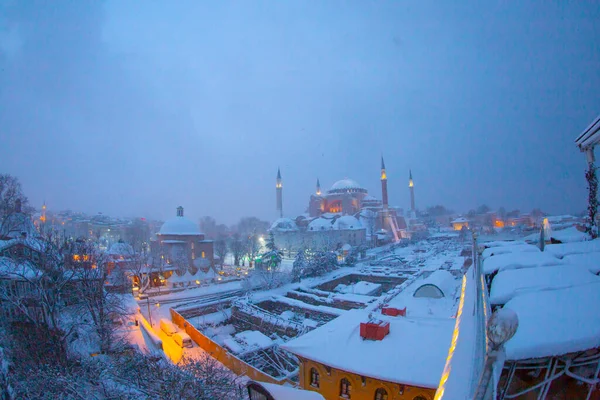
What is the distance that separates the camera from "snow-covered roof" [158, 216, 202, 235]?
3503cm

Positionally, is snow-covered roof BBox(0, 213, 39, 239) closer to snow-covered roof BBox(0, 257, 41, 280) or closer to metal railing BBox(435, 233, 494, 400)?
snow-covered roof BBox(0, 257, 41, 280)

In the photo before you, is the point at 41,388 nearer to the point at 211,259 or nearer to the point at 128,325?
the point at 128,325

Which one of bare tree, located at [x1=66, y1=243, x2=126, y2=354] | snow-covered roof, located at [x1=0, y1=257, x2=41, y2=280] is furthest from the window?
snow-covered roof, located at [x1=0, y1=257, x2=41, y2=280]

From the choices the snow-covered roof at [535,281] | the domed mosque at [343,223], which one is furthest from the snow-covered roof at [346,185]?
the snow-covered roof at [535,281]

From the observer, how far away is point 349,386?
819 centimetres

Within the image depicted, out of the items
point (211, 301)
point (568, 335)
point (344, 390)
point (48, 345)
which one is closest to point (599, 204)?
point (344, 390)

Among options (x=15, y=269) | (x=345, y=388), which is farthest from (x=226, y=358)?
(x=15, y=269)

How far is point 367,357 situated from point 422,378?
5.15 feet

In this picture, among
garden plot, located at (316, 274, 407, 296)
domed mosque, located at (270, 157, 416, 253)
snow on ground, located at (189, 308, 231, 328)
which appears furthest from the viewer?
domed mosque, located at (270, 157, 416, 253)

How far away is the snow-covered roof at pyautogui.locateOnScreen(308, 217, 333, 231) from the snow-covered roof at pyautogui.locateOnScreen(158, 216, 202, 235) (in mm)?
25192

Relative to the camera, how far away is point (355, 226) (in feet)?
176

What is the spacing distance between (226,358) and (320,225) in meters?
45.1

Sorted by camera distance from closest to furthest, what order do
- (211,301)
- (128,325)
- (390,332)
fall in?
(390,332)
(128,325)
(211,301)

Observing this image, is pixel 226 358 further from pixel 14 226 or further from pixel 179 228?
pixel 179 228
